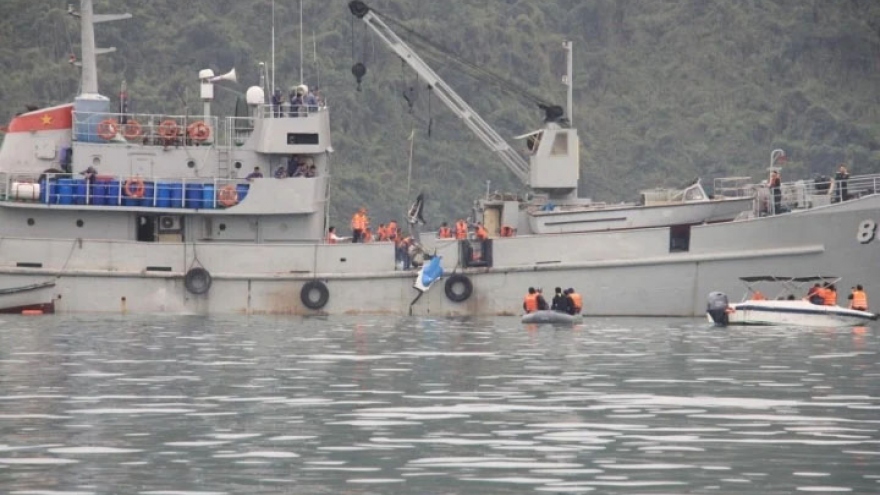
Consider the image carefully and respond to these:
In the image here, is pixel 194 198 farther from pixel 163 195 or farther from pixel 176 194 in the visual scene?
pixel 163 195

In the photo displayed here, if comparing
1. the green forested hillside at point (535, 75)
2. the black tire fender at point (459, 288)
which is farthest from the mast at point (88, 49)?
the green forested hillside at point (535, 75)

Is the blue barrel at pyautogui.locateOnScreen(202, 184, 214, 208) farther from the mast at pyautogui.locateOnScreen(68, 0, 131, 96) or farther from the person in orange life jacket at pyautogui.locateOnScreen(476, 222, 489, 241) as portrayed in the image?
the person in orange life jacket at pyautogui.locateOnScreen(476, 222, 489, 241)

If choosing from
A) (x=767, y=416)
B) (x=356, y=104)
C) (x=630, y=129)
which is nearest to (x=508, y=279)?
(x=767, y=416)

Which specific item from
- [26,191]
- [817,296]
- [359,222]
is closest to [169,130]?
[26,191]

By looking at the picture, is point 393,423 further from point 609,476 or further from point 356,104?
point 356,104

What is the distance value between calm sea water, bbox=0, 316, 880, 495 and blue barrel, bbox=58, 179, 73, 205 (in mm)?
7452

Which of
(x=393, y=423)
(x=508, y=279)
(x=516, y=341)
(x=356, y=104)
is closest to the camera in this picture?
(x=393, y=423)

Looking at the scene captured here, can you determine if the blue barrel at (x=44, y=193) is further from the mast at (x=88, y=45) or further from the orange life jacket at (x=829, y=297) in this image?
the orange life jacket at (x=829, y=297)

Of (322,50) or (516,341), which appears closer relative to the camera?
(516,341)

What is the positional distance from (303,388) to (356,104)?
70620mm

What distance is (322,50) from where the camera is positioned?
330ft

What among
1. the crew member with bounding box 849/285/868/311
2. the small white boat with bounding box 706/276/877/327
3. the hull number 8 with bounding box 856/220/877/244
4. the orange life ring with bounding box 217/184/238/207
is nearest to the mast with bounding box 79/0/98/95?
the orange life ring with bounding box 217/184/238/207

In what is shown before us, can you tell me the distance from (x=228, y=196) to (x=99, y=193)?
309cm

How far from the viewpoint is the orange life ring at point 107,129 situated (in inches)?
1960
